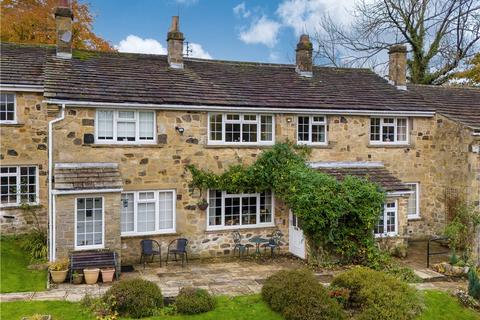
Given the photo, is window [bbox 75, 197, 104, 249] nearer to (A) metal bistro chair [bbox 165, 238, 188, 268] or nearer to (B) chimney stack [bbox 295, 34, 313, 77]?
(A) metal bistro chair [bbox 165, 238, 188, 268]

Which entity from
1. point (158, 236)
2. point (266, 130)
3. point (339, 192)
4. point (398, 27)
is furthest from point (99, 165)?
point (398, 27)

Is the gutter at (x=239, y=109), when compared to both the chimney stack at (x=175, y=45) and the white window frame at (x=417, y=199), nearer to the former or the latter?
the white window frame at (x=417, y=199)

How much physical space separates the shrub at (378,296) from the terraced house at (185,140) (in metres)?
4.20

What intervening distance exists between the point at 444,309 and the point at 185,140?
9.75 metres

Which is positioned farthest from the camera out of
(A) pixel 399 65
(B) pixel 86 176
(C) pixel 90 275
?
(A) pixel 399 65

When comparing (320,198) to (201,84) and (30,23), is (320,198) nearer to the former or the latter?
(201,84)

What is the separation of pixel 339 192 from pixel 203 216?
194 inches

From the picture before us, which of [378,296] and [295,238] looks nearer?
[378,296]

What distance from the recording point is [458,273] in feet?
48.7

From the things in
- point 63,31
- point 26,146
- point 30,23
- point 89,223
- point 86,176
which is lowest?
point 89,223

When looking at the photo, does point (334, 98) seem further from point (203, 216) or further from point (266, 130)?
point (203, 216)

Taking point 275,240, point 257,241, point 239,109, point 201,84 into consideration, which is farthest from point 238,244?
point 201,84

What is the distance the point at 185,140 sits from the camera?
629 inches

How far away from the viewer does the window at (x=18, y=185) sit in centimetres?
1719
